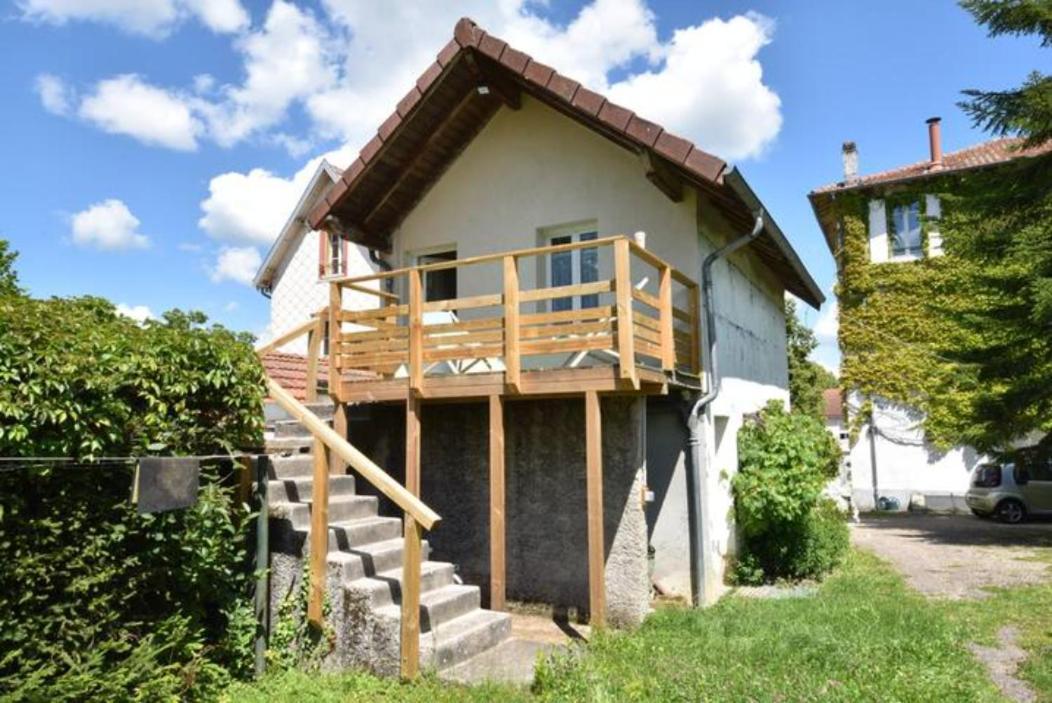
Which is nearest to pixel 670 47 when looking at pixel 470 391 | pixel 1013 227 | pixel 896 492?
pixel 470 391

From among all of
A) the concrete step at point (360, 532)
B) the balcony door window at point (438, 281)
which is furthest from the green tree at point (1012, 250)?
the concrete step at point (360, 532)

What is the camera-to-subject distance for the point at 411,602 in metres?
5.79

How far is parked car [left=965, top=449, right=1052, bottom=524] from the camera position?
17.2 meters

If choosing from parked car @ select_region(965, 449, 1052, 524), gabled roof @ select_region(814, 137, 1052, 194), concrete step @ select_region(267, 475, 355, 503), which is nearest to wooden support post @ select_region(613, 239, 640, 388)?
concrete step @ select_region(267, 475, 355, 503)

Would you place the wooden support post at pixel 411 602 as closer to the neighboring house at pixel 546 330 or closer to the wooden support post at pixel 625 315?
the neighboring house at pixel 546 330

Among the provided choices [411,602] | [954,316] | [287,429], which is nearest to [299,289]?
[287,429]

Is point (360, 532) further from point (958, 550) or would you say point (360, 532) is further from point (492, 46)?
point (958, 550)

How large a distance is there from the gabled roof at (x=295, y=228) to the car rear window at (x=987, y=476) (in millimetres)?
19437

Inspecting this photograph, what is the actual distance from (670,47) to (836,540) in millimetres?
7528

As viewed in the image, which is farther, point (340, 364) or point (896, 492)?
point (896, 492)

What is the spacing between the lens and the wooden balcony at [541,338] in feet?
24.6

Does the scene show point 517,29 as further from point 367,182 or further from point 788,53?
point 788,53

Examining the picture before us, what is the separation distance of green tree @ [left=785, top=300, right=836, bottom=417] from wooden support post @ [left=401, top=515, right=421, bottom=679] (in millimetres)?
21224

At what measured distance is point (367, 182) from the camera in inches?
412
